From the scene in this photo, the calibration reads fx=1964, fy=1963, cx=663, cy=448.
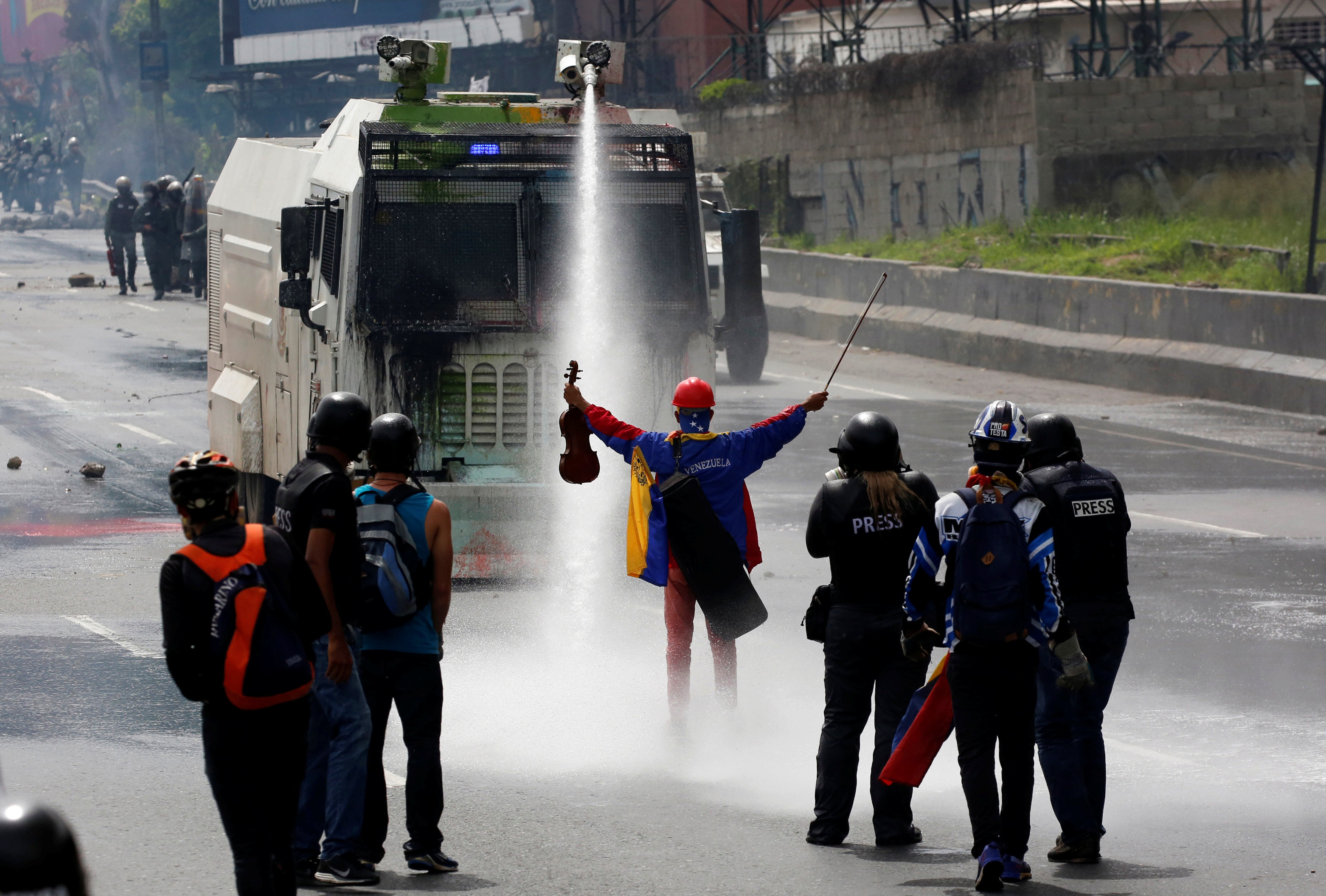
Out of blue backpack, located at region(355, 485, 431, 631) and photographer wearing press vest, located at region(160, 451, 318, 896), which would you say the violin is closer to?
blue backpack, located at region(355, 485, 431, 631)

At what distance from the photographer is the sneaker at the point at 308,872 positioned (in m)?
6.48

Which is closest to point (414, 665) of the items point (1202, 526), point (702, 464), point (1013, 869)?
point (1013, 869)

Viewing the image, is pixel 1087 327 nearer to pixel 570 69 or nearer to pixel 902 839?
pixel 570 69

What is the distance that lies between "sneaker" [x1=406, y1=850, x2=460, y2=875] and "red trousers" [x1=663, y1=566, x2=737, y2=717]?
7.33ft

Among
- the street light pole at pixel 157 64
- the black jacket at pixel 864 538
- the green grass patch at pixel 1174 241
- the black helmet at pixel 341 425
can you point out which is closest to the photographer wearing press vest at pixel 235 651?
the black helmet at pixel 341 425

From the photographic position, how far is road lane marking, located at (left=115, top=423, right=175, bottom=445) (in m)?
19.3

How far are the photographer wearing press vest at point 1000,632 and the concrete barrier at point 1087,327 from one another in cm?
1508

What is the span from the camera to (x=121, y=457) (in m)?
18.4

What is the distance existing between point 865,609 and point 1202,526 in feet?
26.8

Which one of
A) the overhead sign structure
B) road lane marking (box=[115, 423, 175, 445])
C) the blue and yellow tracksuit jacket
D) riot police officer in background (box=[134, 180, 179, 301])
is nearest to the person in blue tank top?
the blue and yellow tracksuit jacket

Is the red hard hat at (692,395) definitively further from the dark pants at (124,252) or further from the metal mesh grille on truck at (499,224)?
the dark pants at (124,252)

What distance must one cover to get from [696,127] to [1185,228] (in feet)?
64.5

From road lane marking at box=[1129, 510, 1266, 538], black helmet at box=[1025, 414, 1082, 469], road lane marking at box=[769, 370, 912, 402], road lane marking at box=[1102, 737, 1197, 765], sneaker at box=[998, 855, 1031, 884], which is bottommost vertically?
road lane marking at box=[1102, 737, 1197, 765]

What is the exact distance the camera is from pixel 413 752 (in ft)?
21.9
